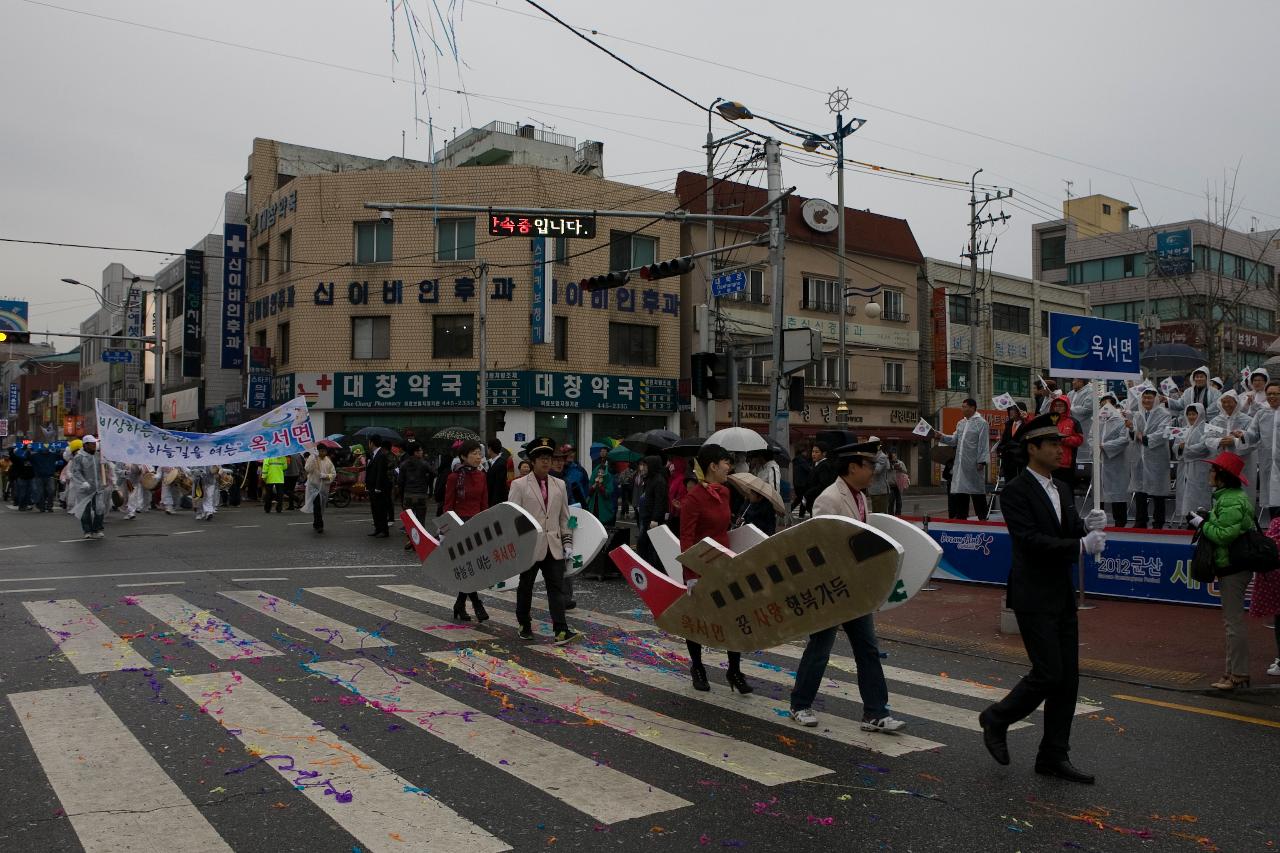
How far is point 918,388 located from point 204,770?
4141cm

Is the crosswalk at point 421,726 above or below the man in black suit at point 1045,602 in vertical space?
below

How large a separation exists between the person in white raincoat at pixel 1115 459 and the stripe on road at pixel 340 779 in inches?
434

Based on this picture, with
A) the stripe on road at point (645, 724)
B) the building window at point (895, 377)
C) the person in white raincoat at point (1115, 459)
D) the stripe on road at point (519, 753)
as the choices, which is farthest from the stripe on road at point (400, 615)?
the building window at point (895, 377)

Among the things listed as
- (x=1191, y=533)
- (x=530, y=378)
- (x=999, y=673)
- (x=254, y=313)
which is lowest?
(x=999, y=673)

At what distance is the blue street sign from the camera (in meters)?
20.5

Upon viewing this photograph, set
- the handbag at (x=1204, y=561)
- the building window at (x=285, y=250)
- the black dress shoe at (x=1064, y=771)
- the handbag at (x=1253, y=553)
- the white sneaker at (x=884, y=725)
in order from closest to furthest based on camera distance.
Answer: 1. the black dress shoe at (x=1064, y=771)
2. the white sneaker at (x=884, y=725)
3. the handbag at (x=1253, y=553)
4. the handbag at (x=1204, y=561)
5. the building window at (x=285, y=250)

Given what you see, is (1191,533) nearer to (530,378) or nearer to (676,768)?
(676,768)

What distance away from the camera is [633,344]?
35.7 m

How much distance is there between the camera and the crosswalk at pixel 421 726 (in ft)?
14.7

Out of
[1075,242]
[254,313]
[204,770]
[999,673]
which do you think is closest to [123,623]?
[204,770]

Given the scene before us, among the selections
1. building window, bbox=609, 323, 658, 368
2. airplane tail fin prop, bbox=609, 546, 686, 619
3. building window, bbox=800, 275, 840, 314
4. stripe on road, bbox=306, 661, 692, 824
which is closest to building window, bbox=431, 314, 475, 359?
building window, bbox=609, 323, 658, 368

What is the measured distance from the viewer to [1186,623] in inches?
369

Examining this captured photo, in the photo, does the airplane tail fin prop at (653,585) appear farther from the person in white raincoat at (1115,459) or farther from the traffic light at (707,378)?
the traffic light at (707,378)

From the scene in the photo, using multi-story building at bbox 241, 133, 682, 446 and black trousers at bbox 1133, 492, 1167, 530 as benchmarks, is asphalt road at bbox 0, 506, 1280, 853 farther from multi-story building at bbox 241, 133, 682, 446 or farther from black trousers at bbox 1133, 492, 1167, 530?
multi-story building at bbox 241, 133, 682, 446
